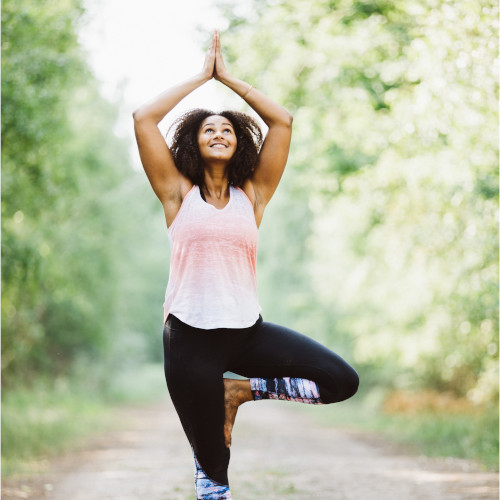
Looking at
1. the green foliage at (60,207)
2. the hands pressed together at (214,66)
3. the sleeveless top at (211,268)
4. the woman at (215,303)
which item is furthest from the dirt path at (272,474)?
the hands pressed together at (214,66)

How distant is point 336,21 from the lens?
34.2 feet

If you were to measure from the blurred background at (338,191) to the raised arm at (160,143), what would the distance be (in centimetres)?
422

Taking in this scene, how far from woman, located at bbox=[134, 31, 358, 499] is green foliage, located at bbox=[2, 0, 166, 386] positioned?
18.7 ft

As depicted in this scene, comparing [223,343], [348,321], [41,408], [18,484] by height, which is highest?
[348,321]

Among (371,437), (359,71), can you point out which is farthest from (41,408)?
(359,71)

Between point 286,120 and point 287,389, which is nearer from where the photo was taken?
point 287,389

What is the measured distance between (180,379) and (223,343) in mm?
269

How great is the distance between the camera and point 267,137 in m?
3.93

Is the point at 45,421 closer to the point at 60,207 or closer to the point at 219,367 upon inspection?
the point at 60,207

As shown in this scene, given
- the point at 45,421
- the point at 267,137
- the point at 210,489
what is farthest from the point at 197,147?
the point at 45,421

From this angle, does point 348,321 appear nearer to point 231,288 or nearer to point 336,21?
point 336,21

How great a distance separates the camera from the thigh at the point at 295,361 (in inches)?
142

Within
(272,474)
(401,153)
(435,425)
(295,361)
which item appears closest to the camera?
(295,361)

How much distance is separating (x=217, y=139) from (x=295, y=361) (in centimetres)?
119
